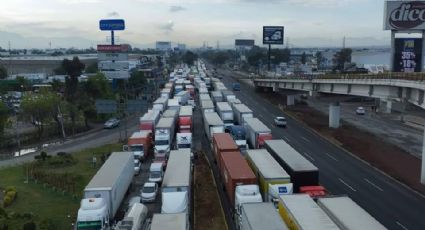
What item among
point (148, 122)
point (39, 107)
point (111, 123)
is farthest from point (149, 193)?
point (111, 123)

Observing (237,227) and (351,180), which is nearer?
(237,227)

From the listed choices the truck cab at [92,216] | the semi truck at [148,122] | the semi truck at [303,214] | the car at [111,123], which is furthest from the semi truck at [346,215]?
the car at [111,123]

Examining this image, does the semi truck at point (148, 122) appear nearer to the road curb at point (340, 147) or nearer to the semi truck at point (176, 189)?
the semi truck at point (176, 189)

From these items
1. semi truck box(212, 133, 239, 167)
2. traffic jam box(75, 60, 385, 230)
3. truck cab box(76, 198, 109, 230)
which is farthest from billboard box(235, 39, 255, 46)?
truck cab box(76, 198, 109, 230)

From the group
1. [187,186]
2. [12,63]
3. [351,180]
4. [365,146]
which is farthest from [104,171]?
[12,63]

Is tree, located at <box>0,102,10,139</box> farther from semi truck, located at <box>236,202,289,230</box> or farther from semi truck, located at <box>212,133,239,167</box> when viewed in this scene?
semi truck, located at <box>236,202,289,230</box>

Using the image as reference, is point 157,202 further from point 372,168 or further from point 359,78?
point 359,78

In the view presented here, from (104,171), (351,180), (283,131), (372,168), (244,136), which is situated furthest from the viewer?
(283,131)
